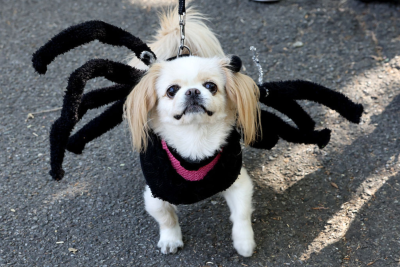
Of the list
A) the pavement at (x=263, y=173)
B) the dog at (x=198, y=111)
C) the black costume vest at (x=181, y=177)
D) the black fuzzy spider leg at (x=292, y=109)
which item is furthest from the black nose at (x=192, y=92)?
the pavement at (x=263, y=173)

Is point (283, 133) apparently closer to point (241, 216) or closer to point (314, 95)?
point (314, 95)

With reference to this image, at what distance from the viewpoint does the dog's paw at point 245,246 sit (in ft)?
6.76

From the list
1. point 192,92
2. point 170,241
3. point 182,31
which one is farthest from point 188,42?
point 170,241

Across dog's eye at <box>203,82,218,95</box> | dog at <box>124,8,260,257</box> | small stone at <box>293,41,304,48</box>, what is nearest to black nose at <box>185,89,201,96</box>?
dog at <box>124,8,260,257</box>

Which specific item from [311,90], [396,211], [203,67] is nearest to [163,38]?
[203,67]

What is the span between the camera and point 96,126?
2.04 m

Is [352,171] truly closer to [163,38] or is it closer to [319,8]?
[163,38]

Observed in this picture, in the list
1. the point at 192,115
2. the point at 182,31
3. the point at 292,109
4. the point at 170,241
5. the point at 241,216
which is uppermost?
the point at 182,31

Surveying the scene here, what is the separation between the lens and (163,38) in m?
2.37

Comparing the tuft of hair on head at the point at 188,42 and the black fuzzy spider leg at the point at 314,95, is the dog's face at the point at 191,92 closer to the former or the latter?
the black fuzzy spider leg at the point at 314,95

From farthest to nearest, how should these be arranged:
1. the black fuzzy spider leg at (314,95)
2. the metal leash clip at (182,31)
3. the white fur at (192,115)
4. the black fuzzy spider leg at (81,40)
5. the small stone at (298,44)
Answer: the small stone at (298,44) → the metal leash clip at (182,31) → the black fuzzy spider leg at (314,95) → the white fur at (192,115) → the black fuzzy spider leg at (81,40)

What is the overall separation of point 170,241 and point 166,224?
0.09m

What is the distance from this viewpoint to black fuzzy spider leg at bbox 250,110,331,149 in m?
2.17

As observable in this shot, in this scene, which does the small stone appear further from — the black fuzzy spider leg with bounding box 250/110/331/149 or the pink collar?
the pink collar
